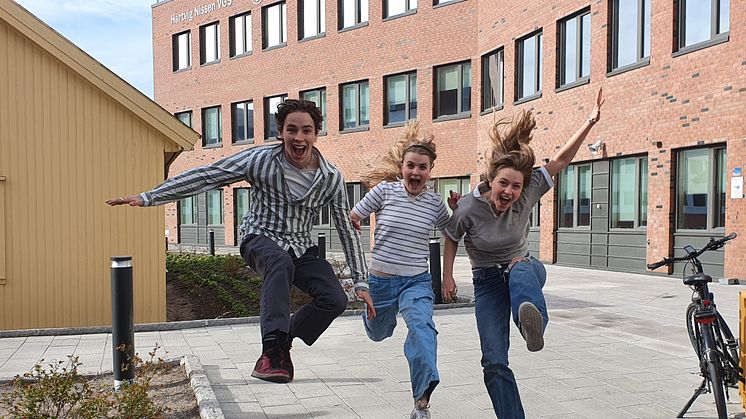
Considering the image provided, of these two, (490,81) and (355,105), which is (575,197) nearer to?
(490,81)

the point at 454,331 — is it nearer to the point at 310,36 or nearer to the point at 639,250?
the point at 639,250

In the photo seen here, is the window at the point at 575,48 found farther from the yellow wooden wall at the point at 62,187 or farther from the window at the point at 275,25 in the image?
the window at the point at 275,25

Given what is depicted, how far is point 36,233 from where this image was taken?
9.50 m

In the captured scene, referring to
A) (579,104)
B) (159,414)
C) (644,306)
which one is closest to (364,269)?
(159,414)

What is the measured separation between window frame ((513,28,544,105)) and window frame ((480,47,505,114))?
0.75m

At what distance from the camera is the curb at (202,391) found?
452cm

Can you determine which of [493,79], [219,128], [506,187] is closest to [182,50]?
[219,128]

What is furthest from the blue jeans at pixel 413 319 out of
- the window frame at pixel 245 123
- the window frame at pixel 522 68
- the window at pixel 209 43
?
the window at pixel 209 43

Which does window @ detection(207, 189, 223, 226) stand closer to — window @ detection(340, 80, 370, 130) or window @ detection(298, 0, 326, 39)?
window @ detection(340, 80, 370, 130)

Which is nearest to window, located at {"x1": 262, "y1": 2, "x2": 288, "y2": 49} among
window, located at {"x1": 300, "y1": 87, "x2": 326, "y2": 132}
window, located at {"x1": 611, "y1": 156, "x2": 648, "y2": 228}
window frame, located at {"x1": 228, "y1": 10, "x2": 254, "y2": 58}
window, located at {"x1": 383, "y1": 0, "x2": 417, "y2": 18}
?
window frame, located at {"x1": 228, "y1": 10, "x2": 254, "y2": 58}

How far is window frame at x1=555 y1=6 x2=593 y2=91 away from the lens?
18547mm

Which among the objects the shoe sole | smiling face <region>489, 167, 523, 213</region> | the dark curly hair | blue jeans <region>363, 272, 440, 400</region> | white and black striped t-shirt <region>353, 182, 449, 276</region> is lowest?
the shoe sole

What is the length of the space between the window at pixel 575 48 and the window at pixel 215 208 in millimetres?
19037

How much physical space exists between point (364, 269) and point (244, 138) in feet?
93.3
